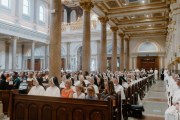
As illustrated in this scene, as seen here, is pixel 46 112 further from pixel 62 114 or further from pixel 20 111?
pixel 20 111

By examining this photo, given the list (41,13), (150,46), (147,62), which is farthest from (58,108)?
(41,13)

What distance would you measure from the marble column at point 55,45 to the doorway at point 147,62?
21106 millimetres

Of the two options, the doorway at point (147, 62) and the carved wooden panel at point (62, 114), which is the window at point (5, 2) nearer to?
the carved wooden panel at point (62, 114)

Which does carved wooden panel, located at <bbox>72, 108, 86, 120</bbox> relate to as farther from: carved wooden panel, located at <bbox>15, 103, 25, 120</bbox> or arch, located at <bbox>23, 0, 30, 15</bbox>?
arch, located at <bbox>23, 0, 30, 15</bbox>

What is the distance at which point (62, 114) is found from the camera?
367 centimetres

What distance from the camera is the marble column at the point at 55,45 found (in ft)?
23.1

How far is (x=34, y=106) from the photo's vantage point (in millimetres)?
3938

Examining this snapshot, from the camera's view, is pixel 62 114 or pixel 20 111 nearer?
pixel 62 114

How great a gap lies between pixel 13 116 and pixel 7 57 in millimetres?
23189

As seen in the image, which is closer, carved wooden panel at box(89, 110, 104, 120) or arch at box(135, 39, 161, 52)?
carved wooden panel at box(89, 110, 104, 120)

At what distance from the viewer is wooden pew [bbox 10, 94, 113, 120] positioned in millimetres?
3338

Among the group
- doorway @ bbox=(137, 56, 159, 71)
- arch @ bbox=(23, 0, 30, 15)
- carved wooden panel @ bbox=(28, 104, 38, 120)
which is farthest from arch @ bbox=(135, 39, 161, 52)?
carved wooden panel @ bbox=(28, 104, 38, 120)

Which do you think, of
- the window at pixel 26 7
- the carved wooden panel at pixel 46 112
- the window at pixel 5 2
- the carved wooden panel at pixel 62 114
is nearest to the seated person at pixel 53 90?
the carved wooden panel at pixel 46 112

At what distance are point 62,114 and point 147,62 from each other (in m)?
24.5
